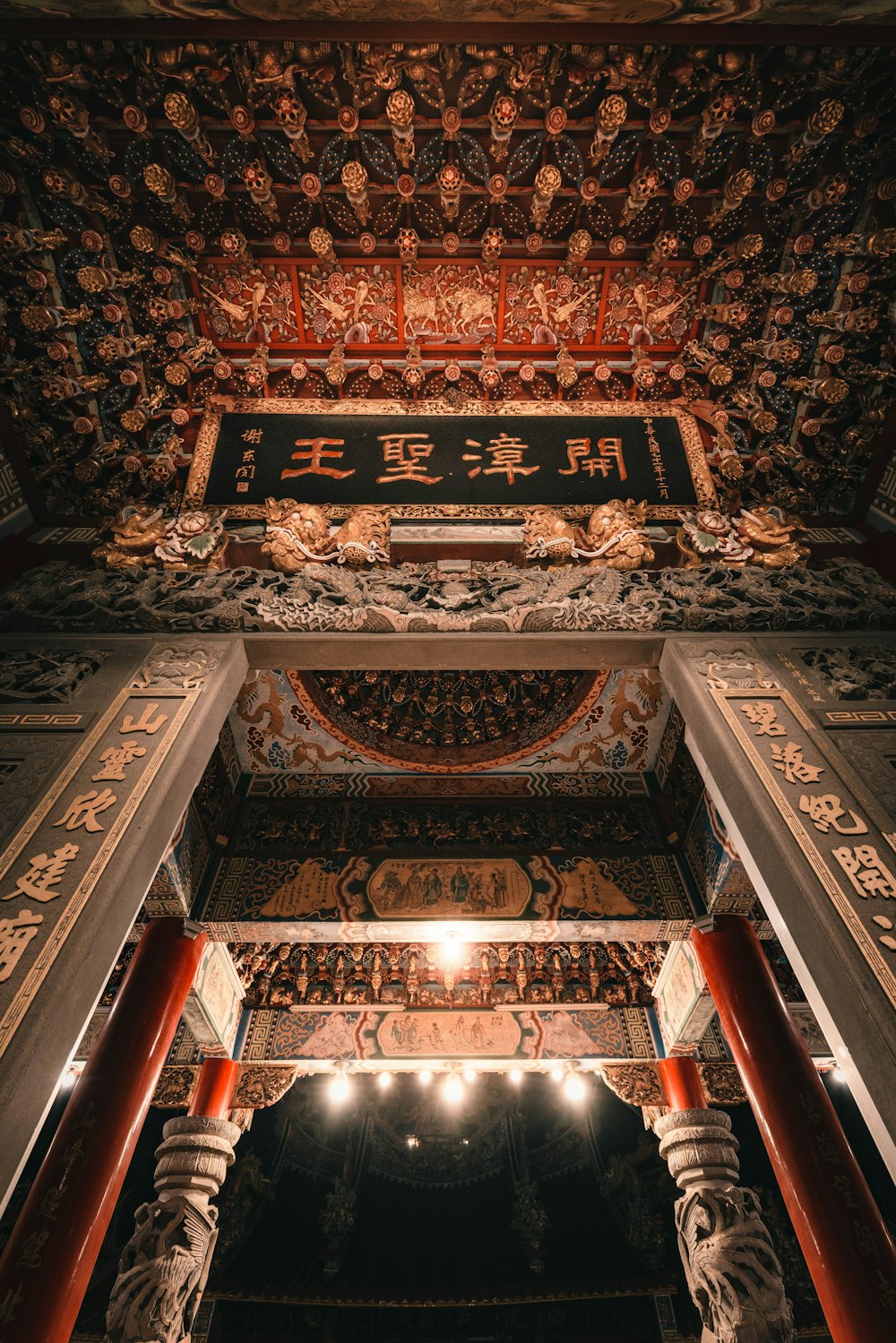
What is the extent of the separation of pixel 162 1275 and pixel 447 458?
629 cm

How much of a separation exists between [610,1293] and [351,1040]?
6.66 meters

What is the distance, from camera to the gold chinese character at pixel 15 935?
2.22 meters

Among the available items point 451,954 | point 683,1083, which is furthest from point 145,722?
point 683,1083

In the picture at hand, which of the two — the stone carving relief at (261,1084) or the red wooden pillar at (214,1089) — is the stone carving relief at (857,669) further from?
the red wooden pillar at (214,1089)

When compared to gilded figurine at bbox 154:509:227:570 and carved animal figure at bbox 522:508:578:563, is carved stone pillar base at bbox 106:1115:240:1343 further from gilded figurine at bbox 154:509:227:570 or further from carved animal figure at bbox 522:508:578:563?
carved animal figure at bbox 522:508:578:563

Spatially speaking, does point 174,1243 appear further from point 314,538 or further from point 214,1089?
point 314,538

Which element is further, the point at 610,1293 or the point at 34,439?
the point at 610,1293

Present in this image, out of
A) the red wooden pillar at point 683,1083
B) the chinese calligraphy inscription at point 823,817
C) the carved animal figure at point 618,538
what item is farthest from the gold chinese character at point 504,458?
the red wooden pillar at point 683,1083

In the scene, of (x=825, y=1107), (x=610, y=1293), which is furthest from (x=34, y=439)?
(x=610, y=1293)

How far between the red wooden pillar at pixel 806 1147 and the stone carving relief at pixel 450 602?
285 centimetres

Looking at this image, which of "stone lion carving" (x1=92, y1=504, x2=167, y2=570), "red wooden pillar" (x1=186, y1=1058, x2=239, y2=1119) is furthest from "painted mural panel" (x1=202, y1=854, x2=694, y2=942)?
"stone lion carving" (x1=92, y1=504, x2=167, y2=570)

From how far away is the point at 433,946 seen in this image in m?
6.37

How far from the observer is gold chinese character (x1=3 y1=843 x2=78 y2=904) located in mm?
2430

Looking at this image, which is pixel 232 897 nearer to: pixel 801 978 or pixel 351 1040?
pixel 351 1040
